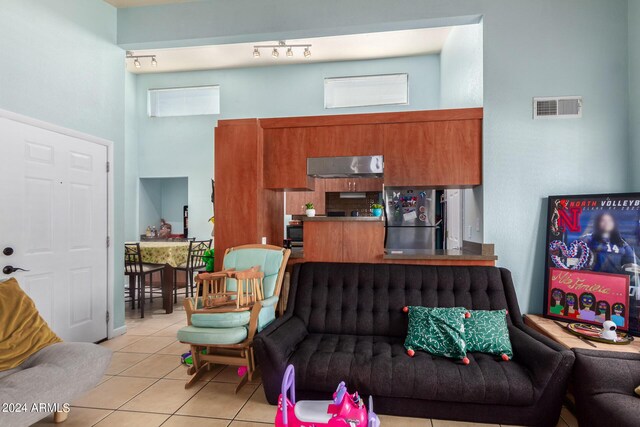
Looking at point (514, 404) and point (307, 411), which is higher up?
point (307, 411)

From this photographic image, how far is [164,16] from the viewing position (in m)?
3.93

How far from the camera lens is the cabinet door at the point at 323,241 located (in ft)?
11.0

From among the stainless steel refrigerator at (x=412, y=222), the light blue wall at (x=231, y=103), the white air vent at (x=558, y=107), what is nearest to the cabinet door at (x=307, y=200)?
the stainless steel refrigerator at (x=412, y=222)

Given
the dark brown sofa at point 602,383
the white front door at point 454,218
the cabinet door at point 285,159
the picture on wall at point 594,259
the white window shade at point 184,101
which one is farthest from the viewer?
the white window shade at point 184,101

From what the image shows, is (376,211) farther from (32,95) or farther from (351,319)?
(32,95)

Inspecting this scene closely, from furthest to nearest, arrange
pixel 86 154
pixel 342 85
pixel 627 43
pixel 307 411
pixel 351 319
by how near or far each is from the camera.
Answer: pixel 342 85, pixel 86 154, pixel 627 43, pixel 351 319, pixel 307 411

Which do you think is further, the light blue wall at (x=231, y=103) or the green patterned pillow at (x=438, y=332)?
the light blue wall at (x=231, y=103)

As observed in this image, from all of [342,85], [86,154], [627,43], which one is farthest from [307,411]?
[342,85]

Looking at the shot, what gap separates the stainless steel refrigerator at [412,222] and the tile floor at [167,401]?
10.3 ft

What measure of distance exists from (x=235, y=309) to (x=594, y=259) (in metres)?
2.80

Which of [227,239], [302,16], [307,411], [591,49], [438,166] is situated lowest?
[307,411]

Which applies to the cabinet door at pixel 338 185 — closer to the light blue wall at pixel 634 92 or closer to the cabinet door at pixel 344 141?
the cabinet door at pixel 344 141

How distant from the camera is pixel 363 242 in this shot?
3324 millimetres

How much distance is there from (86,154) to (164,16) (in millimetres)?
1726
